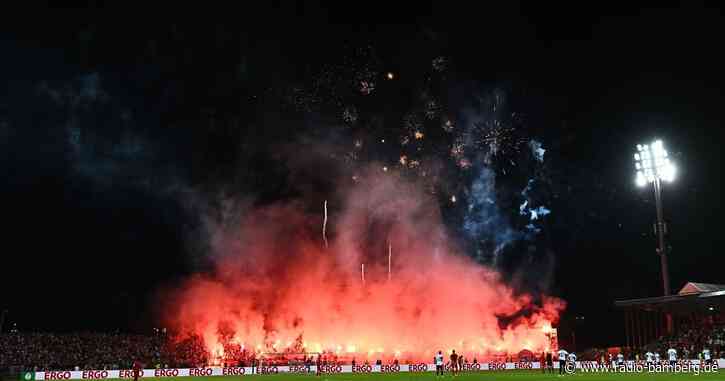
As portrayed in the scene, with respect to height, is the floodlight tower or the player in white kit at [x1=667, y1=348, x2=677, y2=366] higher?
the floodlight tower

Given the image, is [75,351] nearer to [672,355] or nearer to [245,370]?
[245,370]

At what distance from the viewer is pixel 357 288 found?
74688mm

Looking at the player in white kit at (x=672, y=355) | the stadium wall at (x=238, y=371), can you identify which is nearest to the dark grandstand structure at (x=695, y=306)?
the player in white kit at (x=672, y=355)

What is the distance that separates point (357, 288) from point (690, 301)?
37198mm

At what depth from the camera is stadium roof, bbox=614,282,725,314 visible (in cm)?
4331

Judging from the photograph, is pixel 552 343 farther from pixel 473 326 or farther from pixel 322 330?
pixel 322 330

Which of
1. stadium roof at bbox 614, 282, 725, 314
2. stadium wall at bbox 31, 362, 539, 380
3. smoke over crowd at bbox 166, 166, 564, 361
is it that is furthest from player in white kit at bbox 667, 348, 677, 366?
smoke over crowd at bbox 166, 166, 564, 361

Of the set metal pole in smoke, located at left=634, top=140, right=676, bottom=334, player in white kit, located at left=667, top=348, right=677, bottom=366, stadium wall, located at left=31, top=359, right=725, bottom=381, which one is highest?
metal pole in smoke, located at left=634, top=140, right=676, bottom=334

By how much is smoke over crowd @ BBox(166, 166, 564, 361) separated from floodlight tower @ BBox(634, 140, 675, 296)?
22.6 metres

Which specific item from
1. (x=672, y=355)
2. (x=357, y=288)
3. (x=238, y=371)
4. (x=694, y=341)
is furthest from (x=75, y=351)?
(x=694, y=341)

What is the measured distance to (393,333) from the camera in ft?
237

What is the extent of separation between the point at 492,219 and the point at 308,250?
20520mm

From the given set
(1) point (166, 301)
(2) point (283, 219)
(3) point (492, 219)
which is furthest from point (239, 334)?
(3) point (492, 219)

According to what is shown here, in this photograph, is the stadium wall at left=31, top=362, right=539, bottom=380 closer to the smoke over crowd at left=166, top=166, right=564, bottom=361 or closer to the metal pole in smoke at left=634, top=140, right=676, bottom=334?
A: the metal pole in smoke at left=634, top=140, right=676, bottom=334
